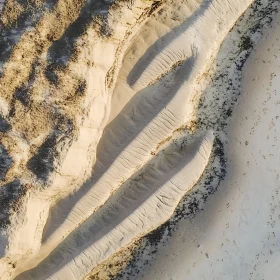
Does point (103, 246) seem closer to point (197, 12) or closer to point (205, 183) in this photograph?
point (205, 183)

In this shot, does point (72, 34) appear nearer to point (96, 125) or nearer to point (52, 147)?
point (96, 125)

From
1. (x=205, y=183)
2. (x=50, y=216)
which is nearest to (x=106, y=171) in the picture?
(x=50, y=216)

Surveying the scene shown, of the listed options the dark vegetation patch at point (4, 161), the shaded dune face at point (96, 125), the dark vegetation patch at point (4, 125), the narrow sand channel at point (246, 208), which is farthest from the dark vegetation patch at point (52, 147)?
the narrow sand channel at point (246, 208)

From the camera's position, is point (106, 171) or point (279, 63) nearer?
point (106, 171)

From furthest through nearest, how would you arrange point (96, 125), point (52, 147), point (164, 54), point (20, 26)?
point (164, 54)
point (96, 125)
point (52, 147)
point (20, 26)

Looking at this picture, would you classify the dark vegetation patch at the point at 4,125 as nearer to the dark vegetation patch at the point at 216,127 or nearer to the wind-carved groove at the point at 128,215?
the wind-carved groove at the point at 128,215

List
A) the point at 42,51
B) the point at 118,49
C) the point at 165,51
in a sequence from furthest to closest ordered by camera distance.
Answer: the point at 165,51, the point at 118,49, the point at 42,51

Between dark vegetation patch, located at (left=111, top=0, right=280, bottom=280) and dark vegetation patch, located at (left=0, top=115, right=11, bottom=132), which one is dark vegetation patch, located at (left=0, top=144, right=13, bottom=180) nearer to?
dark vegetation patch, located at (left=0, top=115, right=11, bottom=132)

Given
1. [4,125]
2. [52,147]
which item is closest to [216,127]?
[52,147]
